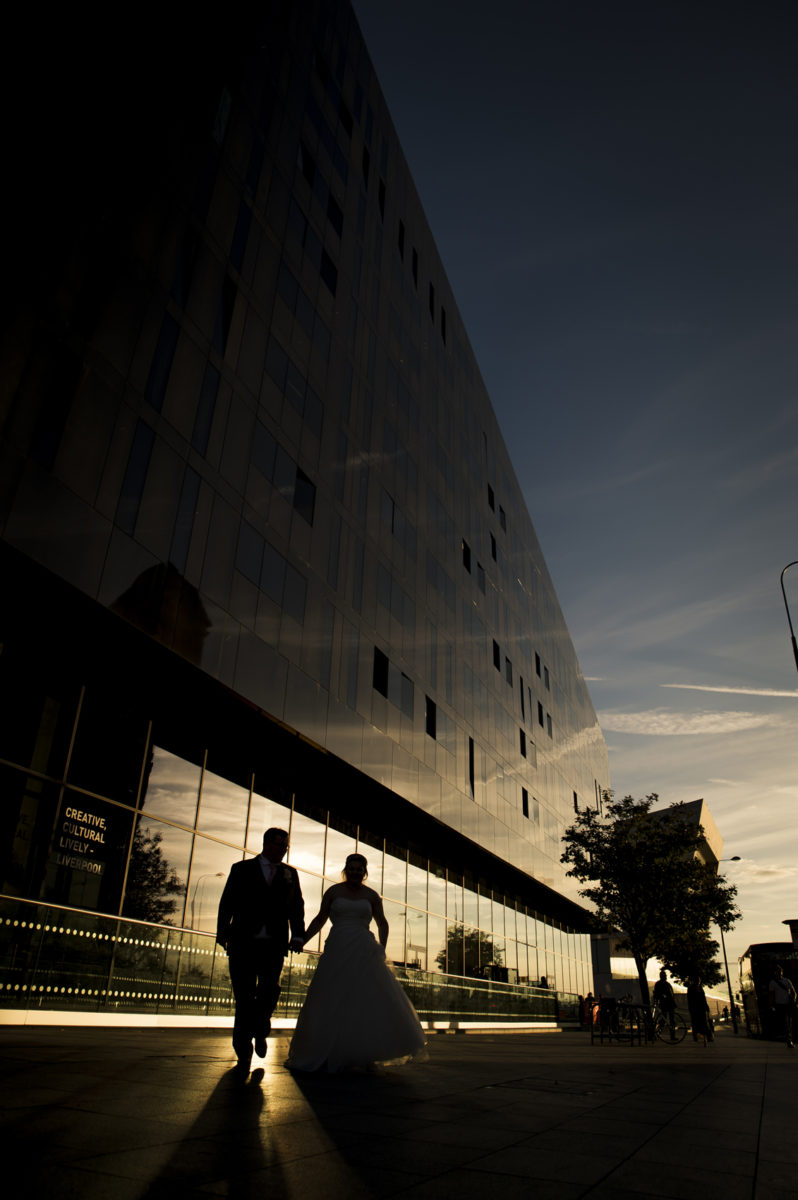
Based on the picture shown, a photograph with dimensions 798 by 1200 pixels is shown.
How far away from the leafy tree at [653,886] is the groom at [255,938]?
28.4m

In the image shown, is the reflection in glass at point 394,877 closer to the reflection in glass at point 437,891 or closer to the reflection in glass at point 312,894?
the reflection in glass at point 437,891

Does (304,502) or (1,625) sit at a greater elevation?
(304,502)

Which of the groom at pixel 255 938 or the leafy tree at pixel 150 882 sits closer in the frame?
the groom at pixel 255 938

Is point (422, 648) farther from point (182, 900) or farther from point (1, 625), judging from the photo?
point (1, 625)

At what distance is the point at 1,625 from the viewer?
12.7 meters

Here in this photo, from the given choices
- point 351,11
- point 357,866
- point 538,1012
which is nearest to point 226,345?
point 357,866

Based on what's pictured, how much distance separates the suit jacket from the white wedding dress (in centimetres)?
77

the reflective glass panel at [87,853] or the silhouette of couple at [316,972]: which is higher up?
the reflective glass panel at [87,853]

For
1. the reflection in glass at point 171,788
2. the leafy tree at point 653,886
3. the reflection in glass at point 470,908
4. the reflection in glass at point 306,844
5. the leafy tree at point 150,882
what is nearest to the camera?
the leafy tree at point 150,882

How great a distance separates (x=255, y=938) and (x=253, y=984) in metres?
0.34

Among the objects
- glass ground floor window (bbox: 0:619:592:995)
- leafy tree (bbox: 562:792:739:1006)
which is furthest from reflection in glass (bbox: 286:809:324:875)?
leafy tree (bbox: 562:792:739:1006)

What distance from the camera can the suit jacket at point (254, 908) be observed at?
244 inches

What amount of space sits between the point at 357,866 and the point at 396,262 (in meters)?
26.1

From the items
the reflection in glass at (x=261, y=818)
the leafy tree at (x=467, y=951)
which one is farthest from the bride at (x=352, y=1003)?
the leafy tree at (x=467, y=951)
